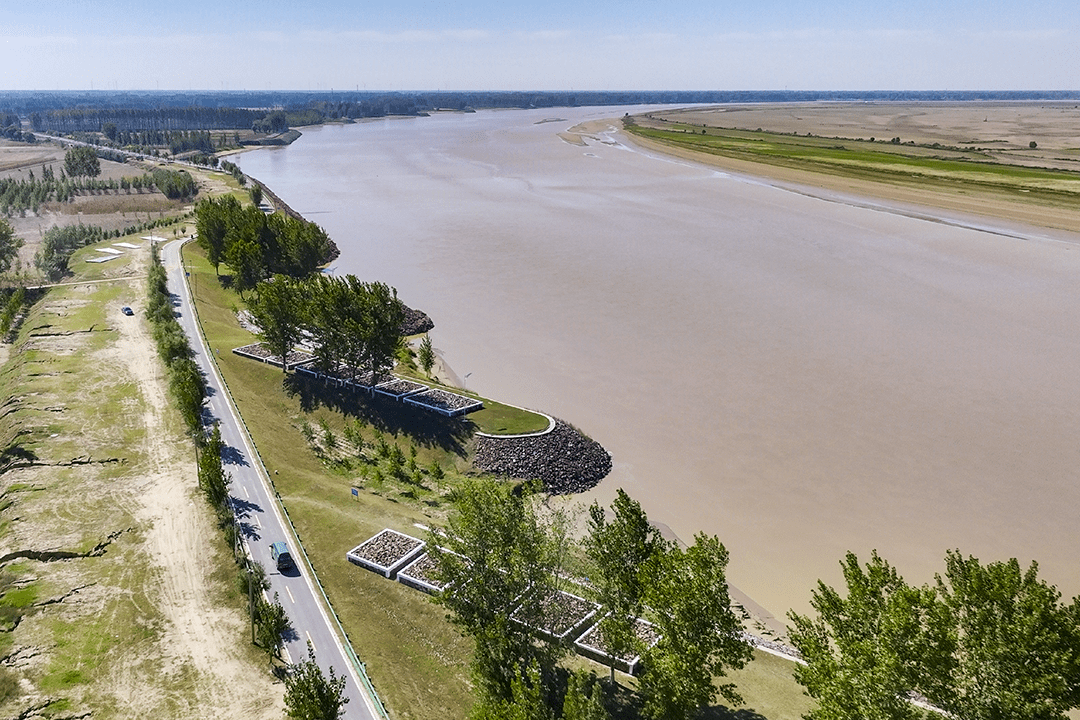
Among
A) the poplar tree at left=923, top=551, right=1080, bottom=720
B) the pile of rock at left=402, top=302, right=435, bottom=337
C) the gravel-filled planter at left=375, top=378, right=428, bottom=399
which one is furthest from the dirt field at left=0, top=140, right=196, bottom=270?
the poplar tree at left=923, top=551, right=1080, bottom=720

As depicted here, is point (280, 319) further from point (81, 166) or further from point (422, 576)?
point (81, 166)

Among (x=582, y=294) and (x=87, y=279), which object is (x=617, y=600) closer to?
(x=582, y=294)

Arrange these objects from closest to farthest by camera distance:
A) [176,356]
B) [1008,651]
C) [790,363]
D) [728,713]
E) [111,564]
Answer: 1. [1008,651]
2. [728,713]
3. [111,564]
4. [176,356]
5. [790,363]

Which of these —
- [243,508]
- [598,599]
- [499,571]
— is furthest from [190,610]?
[598,599]

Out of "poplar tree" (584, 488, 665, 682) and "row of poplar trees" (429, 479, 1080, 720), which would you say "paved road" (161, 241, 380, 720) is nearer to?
"row of poplar trees" (429, 479, 1080, 720)

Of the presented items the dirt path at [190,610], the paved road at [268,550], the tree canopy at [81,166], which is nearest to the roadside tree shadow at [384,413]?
the paved road at [268,550]

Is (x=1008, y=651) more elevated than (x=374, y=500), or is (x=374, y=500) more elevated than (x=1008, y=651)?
(x=1008, y=651)

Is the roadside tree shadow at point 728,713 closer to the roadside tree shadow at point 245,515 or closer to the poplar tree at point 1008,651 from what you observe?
the poplar tree at point 1008,651
